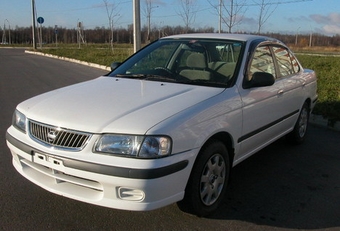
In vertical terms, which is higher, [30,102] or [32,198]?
[30,102]

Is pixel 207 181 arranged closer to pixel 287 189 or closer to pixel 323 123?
pixel 287 189

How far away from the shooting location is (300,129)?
5.21 metres

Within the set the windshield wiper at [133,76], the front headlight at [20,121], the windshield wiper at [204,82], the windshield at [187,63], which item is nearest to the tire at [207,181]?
the windshield wiper at [204,82]

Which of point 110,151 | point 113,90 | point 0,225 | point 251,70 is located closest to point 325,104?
point 251,70

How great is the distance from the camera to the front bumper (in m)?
2.47

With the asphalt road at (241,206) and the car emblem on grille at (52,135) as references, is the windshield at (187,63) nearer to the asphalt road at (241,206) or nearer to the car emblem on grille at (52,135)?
the asphalt road at (241,206)

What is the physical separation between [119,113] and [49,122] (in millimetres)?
574

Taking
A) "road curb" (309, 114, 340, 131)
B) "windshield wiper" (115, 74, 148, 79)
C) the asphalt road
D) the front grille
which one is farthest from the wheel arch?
"road curb" (309, 114, 340, 131)

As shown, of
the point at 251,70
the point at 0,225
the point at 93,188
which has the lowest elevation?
the point at 0,225

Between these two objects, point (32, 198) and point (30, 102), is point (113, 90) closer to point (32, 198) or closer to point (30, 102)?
point (30, 102)

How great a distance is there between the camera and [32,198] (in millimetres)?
3312

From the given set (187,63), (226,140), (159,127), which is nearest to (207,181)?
(226,140)

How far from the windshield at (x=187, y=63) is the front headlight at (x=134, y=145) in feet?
3.82

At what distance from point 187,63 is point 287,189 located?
1.79m
